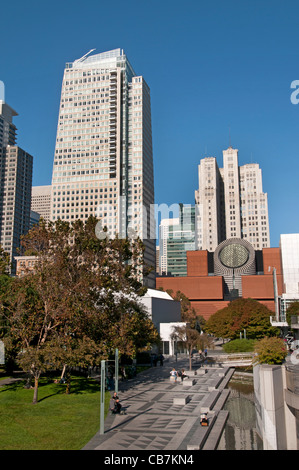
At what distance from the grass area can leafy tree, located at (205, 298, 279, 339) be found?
43226 mm

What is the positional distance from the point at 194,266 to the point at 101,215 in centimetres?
4469

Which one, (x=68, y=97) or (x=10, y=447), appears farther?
(x=68, y=97)

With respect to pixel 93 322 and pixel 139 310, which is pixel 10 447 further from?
pixel 139 310

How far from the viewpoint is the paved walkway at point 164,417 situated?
713 inches

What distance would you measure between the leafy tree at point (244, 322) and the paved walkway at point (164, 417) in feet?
111

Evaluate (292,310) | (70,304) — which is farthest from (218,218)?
(70,304)

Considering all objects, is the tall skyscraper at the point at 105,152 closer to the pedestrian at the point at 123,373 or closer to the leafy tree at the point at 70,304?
the pedestrian at the point at 123,373

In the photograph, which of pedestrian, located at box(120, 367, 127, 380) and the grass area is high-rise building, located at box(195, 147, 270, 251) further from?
the grass area

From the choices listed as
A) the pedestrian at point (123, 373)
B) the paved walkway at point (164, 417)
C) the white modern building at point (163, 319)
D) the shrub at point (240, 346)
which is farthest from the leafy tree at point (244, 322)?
the pedestrian at point (123, 373)

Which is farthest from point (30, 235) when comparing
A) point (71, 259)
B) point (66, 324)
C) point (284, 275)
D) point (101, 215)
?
point (101, 215)

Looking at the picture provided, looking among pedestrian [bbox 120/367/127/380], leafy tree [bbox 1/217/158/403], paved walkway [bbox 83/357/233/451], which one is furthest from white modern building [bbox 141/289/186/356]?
Result: leafy tree [bbox 1/217/158/403]

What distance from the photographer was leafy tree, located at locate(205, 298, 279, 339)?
7025 centimetres

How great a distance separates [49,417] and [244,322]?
175ft

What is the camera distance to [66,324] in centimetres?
2923
